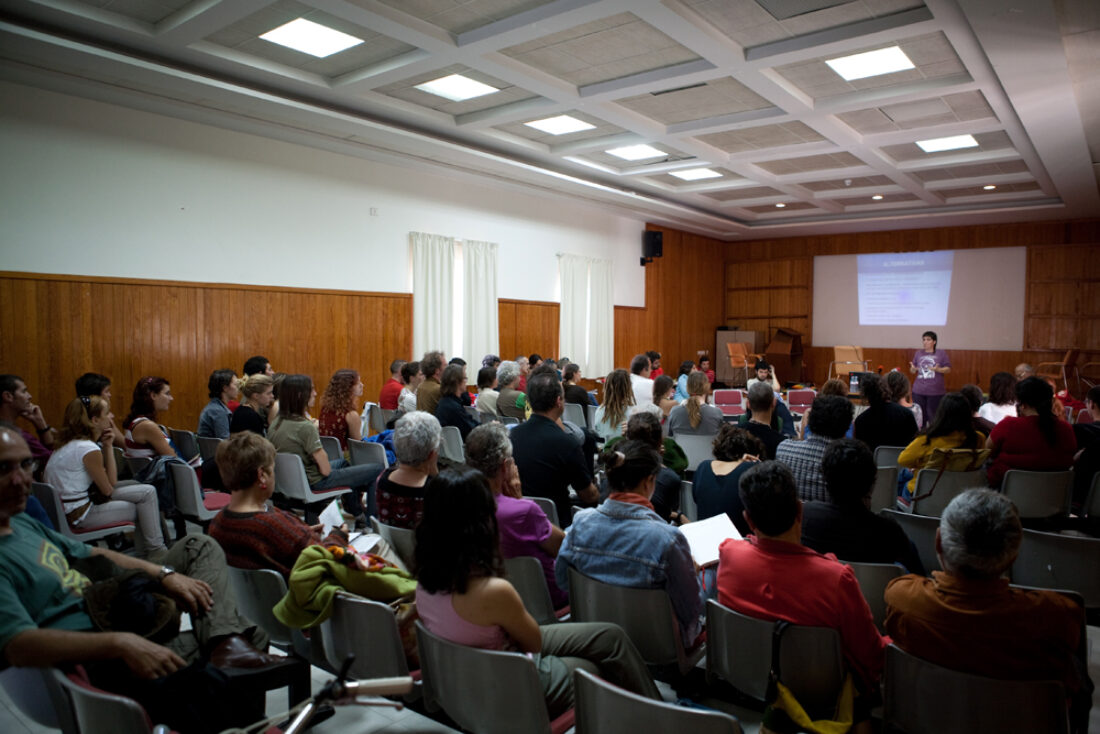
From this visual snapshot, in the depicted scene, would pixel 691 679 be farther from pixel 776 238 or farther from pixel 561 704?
pixel 776 238

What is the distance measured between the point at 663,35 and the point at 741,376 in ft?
36.3

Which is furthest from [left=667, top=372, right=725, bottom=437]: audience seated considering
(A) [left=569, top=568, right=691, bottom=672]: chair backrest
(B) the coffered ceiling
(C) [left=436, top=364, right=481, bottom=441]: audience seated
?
(B) the coffered ceiling

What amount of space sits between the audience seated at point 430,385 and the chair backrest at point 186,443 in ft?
6.18

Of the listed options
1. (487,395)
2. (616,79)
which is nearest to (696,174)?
(616,79)

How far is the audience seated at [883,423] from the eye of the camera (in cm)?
490

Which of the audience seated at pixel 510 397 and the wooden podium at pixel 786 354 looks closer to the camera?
the audience seated at pixel 510 397

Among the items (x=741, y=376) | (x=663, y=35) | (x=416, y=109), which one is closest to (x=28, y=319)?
(x=416, y=109)

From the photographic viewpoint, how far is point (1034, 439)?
13.3 ft

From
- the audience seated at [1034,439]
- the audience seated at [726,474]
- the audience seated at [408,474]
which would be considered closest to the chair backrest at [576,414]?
the audience seated at [726,474]

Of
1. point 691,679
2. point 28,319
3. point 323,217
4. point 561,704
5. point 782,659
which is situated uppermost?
point 323,217

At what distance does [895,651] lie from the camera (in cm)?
183

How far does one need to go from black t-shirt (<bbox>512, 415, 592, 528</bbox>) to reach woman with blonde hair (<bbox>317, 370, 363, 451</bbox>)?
221cm

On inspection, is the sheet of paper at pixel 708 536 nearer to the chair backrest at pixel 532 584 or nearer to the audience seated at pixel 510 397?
the chair backrest at pixel 532 584

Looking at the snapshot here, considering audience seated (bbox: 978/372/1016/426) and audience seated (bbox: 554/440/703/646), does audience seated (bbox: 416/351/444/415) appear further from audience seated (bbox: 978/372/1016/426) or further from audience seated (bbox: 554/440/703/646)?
audience seated (bbox: 978/372/1016/426)
